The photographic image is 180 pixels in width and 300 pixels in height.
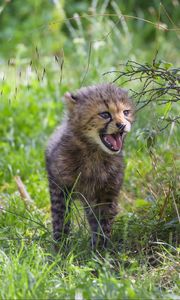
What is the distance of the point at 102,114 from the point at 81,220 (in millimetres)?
716

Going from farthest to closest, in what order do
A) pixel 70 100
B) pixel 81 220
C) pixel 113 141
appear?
pixel 70 100
pixel 81 220
pixel 113 141

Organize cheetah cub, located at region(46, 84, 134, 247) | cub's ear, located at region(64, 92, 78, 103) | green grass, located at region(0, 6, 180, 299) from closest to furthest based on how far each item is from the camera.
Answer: green grass, located at region(0, 6, 180, 299) < cheetah cub, located at region(46, 84, 134, 247) < cub's ear, located at region(64, 92, 78, 103)

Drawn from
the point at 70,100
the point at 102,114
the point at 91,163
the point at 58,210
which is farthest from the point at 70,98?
the point at 58,210

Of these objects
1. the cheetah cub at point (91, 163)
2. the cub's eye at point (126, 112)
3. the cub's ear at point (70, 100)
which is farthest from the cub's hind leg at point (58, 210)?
the cub's eye at point (126, 112)

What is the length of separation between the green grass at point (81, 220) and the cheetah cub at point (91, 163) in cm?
11

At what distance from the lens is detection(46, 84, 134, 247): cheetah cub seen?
5438 mm

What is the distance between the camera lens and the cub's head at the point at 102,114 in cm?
533

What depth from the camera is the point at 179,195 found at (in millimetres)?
5699

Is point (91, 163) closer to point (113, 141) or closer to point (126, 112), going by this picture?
point (113, 141)

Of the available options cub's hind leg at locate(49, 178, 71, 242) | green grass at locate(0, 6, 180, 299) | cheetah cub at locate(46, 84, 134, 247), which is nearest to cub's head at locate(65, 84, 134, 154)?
cheetah cub at locate(46, 84, 134, 247)

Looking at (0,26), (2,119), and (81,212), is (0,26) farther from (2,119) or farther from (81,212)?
(81,212)

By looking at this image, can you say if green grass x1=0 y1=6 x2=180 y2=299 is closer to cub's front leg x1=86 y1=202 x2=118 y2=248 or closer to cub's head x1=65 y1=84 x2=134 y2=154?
cub's front leg x1=86 y1=202 x2=118 y2=248

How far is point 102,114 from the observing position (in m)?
5.42

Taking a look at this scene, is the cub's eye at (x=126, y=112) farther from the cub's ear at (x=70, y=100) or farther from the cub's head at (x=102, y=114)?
the cub's ear at (x=70, y=100)
